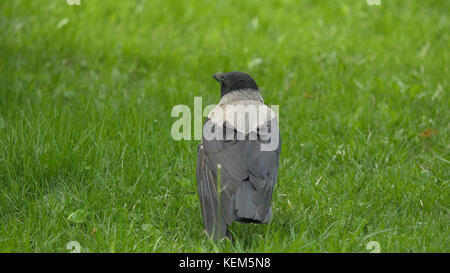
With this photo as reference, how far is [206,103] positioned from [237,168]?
2.32 metres

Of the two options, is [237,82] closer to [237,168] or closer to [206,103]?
[237,168]

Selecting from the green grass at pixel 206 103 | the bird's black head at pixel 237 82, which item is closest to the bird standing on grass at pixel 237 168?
the green grass at pixel 206 103

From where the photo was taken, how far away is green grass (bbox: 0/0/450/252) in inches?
152

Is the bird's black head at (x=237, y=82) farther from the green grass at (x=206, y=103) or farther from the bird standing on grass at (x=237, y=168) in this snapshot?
the green grass at (x=206, y=103)

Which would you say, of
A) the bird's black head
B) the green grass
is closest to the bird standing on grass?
the green grass

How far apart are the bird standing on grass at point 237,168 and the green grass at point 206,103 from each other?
20 cm

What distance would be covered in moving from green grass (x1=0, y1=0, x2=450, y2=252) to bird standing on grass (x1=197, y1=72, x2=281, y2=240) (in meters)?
0.20

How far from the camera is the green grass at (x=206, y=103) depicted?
12.6 feet

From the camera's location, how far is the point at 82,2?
311 inches

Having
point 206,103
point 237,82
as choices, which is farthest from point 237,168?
point 206,103
